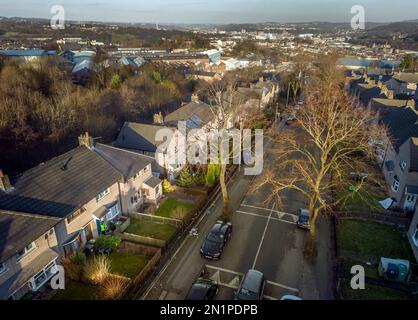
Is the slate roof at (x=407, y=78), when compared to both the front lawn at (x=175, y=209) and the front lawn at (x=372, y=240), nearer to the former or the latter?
the front lawn at (x=372, y=240)

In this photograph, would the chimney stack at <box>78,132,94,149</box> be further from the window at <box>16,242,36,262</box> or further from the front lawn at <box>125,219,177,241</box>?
the window at <box>16,242,36,262</box>

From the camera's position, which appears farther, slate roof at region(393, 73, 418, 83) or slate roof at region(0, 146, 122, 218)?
slate roof at region(393, 73, 418, 83)

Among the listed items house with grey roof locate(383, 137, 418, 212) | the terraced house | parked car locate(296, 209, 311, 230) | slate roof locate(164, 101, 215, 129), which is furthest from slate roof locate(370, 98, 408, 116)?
the terraced house

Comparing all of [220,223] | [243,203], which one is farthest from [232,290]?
[243,203]

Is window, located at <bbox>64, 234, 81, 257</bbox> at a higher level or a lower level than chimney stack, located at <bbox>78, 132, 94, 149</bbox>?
lower

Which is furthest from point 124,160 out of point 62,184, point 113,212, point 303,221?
point 303,221

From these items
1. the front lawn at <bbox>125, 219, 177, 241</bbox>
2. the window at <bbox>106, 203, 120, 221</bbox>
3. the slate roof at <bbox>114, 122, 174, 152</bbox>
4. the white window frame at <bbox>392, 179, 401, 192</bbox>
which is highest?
the slate roof at <bbox>114, 122, 174, 152</bbox>

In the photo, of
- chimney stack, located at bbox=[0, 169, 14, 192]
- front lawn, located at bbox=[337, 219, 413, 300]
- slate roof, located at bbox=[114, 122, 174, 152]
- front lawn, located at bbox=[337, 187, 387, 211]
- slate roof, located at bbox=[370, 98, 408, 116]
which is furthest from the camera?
slate roof, located at bbox=[370, 98, 408, 116]

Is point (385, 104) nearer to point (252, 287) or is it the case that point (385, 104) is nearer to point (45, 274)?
point (252, 287)
